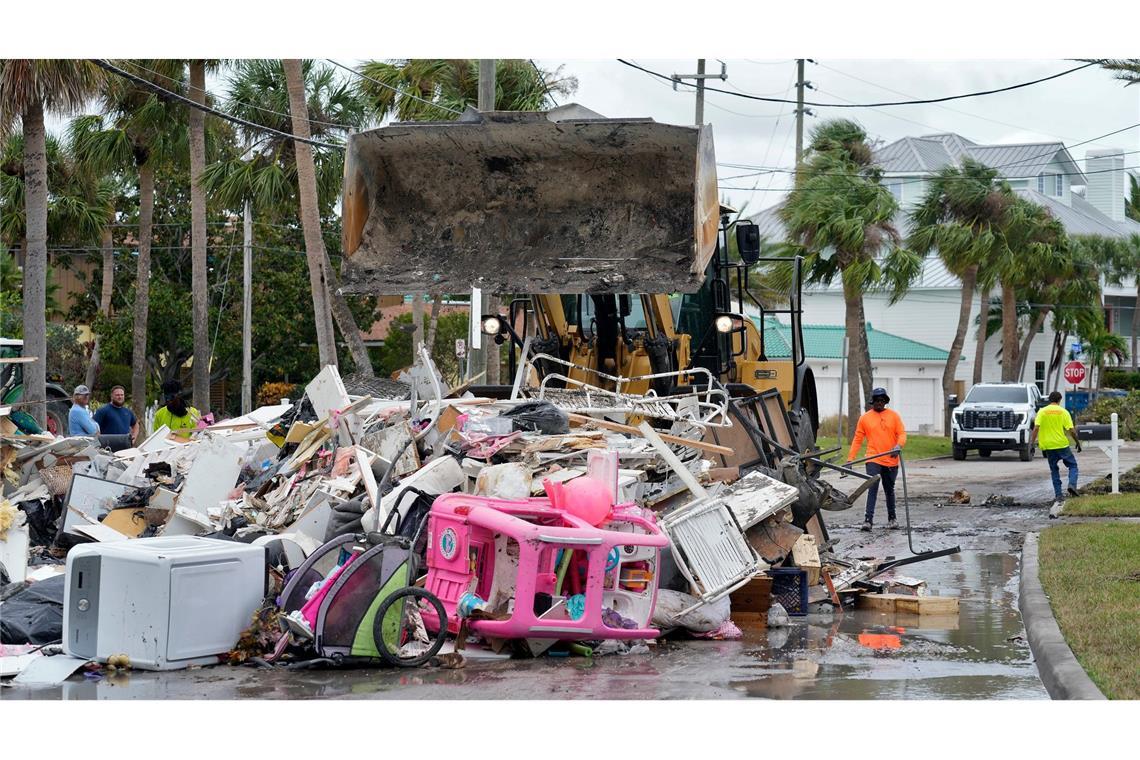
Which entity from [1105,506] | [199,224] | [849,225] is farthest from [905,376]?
[1105,506]

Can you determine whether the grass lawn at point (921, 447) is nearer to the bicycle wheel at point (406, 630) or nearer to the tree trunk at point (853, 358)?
the tree trunk at point (853, 358)

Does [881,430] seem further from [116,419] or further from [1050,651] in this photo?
[116,419]

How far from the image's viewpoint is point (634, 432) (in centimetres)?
1068

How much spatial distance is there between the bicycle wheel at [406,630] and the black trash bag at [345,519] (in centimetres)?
150

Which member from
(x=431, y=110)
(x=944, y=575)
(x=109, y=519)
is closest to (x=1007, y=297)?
(x=431, y=110)

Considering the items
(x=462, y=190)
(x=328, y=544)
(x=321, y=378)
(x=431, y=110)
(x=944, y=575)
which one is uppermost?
(x=431, y=110)

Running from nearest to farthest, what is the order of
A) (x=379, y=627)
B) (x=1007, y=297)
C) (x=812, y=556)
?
(x=379, y=627), (x=812, y=556), (x=1007, y=297)

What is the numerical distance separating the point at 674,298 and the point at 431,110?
14544 millimetres

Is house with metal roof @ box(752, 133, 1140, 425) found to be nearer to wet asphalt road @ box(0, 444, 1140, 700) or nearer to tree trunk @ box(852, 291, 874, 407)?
tree trunk @ box(852, 291, 874, 407)

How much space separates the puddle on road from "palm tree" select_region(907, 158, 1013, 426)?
29978 mm

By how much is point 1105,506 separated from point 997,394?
15586mm

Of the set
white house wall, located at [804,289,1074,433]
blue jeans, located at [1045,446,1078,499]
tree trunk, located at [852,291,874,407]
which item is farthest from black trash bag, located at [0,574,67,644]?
white house wall, located at [804,289,1074,433]

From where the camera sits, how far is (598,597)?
790 cm

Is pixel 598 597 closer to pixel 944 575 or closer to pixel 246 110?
pixel 944 575
